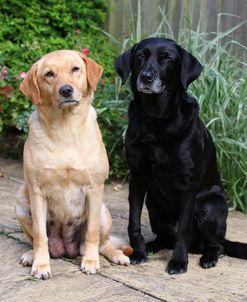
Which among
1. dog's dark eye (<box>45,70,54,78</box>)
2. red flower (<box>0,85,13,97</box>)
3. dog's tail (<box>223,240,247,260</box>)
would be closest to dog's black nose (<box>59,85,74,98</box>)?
dog's dark eye (<box>45,70,54,78</box>)

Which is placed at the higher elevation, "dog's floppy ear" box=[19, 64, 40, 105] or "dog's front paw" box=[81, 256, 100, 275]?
"dog's floppy ear" box=[19, 64, 40, 105]

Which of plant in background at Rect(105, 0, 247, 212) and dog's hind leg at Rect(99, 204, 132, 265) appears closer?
dog's hind leg at Rect(99, 204, 132, 265)

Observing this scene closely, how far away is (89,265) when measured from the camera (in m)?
4.06

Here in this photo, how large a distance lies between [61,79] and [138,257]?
1.29m

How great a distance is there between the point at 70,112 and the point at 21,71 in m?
3.25

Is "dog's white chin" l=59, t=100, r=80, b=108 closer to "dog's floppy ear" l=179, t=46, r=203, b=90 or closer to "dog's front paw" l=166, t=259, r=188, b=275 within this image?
"dog's floppy ear" l=179, t=46, r=203, b=90

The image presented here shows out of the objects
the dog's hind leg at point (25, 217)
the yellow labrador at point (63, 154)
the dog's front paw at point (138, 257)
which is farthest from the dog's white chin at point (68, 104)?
the dog's front paw at point (138, 257)

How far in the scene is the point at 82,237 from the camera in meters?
4.35

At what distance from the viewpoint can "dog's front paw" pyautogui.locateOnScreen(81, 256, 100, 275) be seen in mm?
4047

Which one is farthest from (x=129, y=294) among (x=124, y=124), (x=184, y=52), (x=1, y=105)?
(x=1, y=105)

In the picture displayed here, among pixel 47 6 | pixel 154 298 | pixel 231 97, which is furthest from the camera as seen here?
pixel 47 6

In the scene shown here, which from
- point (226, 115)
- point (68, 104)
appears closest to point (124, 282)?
point (68, 104)

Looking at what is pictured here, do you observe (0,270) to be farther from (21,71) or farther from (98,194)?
(21,71)

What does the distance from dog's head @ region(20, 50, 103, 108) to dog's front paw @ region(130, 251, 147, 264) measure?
3.60 feet
